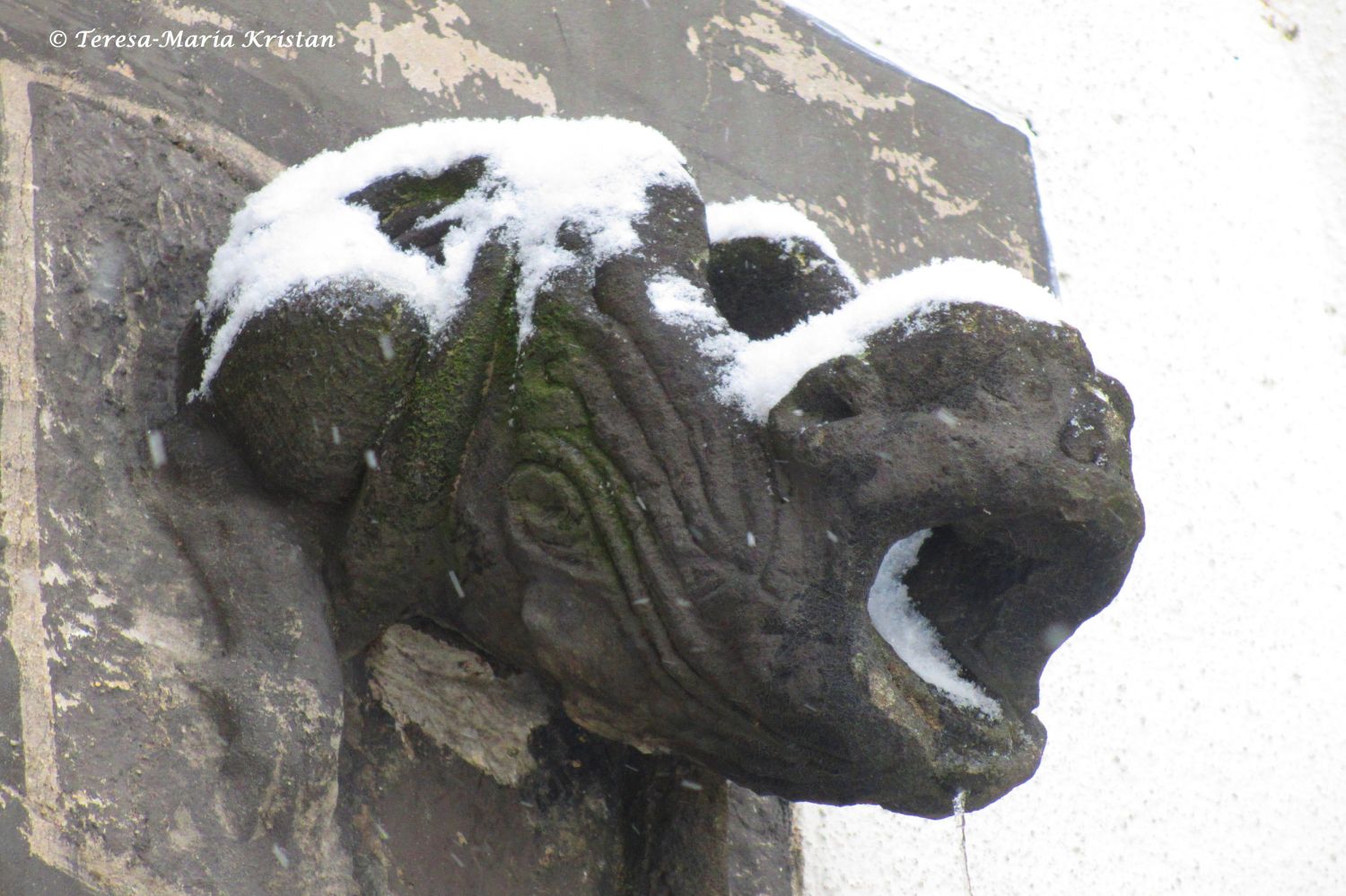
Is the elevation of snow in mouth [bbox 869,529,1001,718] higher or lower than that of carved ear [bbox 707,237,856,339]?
lower

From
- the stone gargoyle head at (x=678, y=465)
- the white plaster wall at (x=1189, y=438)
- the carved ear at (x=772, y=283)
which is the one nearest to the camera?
the stone gargoyle head at (x=678, y=465)

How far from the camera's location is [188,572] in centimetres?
100

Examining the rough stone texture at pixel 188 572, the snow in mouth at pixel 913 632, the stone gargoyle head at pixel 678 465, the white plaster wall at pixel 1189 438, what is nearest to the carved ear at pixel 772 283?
the stone gargoyle head at pixel 678 465

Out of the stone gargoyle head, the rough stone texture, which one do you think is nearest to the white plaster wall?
the rough stone texture

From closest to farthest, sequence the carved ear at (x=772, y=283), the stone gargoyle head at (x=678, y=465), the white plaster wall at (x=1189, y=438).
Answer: the stone gargoyle head at (x=678, y=465) → the carved ear at (x=772, y=283) → the white plaster wall at (x=1189, y=438)

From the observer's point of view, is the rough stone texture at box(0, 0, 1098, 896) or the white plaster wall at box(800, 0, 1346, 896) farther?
the white plaster wall at box(800, 0, 1346, 896)

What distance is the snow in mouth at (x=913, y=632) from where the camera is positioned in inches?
36.7

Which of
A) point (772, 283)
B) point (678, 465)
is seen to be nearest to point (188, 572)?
point (678, 465)

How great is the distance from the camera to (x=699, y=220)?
1.00 m

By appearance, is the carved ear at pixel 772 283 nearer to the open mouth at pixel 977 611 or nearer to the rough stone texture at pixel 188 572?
the open mouth at pixel 977 611

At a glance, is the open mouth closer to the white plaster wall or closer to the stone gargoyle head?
the stone gargoyle head

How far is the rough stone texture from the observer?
894mm

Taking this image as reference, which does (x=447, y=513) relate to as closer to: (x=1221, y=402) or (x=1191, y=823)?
(x=1191, y=823)

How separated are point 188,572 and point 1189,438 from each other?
1.40 metres
